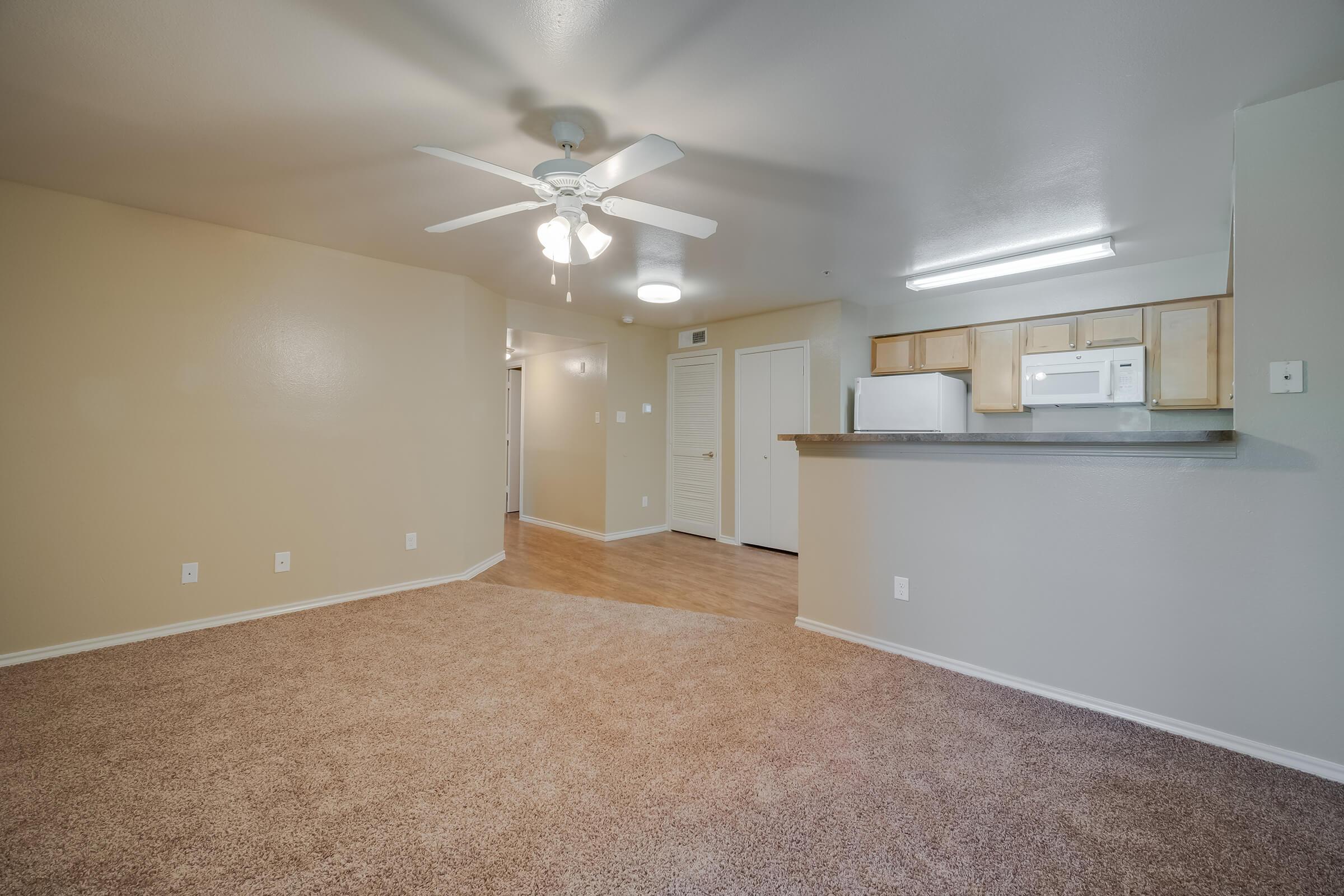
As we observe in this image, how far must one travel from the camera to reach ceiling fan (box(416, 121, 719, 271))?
74.3 inches

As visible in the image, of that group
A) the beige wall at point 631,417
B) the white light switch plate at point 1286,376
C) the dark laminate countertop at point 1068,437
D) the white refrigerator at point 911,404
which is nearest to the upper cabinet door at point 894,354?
the white refrigerator at point 911,404

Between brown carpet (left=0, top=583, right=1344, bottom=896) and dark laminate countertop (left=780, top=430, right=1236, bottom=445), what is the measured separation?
3.54 ft

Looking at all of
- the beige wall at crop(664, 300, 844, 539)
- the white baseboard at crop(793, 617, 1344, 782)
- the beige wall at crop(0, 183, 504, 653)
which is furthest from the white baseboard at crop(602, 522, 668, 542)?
the white baseboard at crop(793, 617, 1344, 782)

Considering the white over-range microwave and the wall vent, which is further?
the wall vent

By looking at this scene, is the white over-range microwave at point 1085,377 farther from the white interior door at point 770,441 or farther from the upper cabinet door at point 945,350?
the white interior door at point 770,441

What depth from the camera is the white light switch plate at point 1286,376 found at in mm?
1870

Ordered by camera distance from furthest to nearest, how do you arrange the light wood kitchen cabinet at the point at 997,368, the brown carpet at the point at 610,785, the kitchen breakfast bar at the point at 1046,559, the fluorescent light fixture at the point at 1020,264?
the light wood kitchen cabinet at the point at 997,368, the fluorescent light fixture at the point at 1020,264, the kitchen breakfast bar at the point at 1046,559, the brown carpet at the point at 610,785

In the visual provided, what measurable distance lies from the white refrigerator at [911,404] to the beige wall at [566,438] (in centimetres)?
252

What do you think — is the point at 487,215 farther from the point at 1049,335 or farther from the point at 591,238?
the point at 1049,335

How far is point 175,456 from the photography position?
3.06 metres

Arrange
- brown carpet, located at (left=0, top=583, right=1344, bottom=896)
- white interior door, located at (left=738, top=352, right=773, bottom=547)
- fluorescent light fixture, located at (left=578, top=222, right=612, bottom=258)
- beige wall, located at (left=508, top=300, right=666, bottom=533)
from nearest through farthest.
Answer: brown carpet, located at (left=0, top=583, right=1344, bottom=896), fluorescent light fixture, located at (left=578, top=222, right=612, bottom=258), white interior door, located at (left=738, top=352, right=773, bottom=547), beige wall, located at (left=508, top=300, right=666, bottom=533)

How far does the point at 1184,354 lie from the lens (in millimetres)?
3688

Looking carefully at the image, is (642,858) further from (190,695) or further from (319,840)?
(190,695)

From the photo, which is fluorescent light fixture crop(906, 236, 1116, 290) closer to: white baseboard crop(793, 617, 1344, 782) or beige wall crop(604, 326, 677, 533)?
white baseboard crop(793, 617, 1344, 782)
